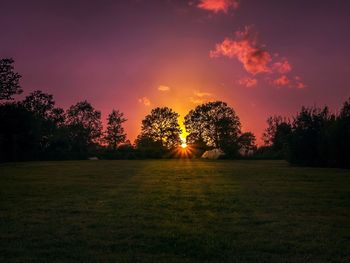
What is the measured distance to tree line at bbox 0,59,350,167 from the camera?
1764 inches

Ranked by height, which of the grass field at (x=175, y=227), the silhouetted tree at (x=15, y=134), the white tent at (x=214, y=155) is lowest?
the grass field at (x=175, y=227)

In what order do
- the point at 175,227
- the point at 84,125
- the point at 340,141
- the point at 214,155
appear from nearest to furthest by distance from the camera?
the point at 175,227 → the point at 340,141 → the point at 214,155 → the point at 84,125

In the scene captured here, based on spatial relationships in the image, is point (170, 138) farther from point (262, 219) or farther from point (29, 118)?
point (262, 219)

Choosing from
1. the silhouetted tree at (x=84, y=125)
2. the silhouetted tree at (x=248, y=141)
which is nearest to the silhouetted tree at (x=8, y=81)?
the silhouetted tree at (x=84, y=125)

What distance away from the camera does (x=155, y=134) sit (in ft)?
358

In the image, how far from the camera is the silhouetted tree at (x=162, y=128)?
109 meters

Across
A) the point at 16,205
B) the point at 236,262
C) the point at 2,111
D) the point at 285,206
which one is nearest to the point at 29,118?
the point at 2,111

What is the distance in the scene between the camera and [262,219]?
11258 millimetres

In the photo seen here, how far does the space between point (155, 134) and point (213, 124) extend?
1733 cm

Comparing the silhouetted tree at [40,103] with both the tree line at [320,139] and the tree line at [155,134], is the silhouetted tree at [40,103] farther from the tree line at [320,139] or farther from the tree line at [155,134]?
the tree line at [320,139]

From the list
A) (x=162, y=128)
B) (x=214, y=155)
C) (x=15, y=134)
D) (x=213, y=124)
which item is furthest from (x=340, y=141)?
(x=162, y=128)

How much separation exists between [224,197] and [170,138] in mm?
92972

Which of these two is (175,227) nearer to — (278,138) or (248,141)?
(278,138)

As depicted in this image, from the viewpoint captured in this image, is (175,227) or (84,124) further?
(84,124)
